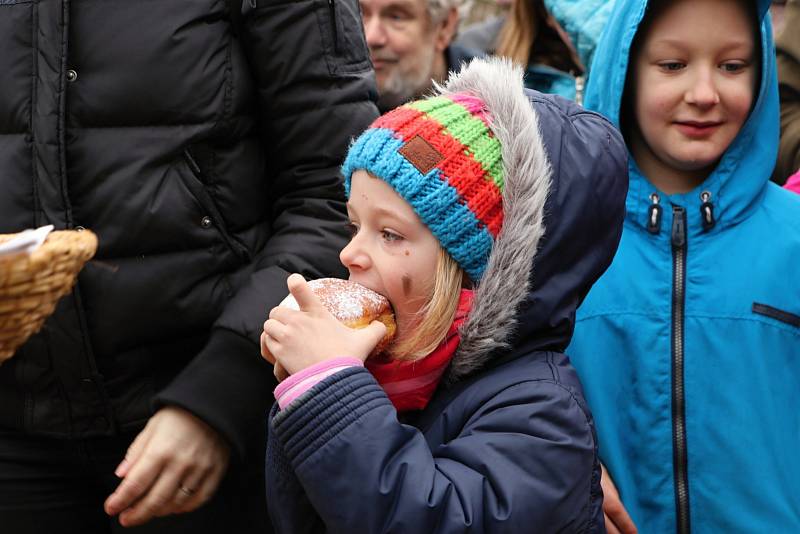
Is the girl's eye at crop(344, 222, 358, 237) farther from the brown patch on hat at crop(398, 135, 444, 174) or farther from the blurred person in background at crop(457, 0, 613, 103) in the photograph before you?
the blurred person in background at crop(457, 0, 613, 103)

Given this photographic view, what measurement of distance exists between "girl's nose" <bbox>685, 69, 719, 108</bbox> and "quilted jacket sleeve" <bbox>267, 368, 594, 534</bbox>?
1.04 meters

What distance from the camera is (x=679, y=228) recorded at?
7.67 feet

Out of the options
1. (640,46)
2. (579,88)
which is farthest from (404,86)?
(640,46)

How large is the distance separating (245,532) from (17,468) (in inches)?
19.3

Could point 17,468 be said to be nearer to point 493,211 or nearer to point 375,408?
point 375,408

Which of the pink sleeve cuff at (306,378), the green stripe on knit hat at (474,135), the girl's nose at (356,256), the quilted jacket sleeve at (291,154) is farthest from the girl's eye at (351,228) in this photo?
the pink sleeve cuff at (306,378)

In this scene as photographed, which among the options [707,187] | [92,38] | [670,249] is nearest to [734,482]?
[670,249]

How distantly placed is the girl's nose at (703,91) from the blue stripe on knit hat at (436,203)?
0.90m

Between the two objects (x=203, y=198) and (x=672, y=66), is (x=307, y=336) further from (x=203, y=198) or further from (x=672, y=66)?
(x=672, y=66)

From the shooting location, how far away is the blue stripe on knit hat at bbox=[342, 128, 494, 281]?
1.65 meters

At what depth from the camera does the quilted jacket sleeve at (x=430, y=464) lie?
57.2 inches

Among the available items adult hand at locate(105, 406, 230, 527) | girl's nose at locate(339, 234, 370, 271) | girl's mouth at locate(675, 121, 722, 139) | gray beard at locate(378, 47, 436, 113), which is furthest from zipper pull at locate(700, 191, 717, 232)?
gray beard at locate(378, 47, 436, 113)

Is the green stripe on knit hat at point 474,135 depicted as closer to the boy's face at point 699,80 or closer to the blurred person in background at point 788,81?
the boy's face at point 699,80

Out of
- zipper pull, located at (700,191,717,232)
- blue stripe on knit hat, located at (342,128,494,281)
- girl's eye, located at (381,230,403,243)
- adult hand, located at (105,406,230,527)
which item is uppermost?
blue stripe on knit hat, located at (342,128,494,281)
